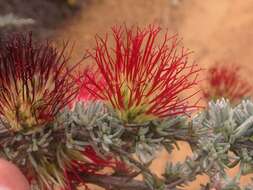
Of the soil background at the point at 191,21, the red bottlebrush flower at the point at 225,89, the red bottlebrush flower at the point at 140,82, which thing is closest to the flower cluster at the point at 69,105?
the red bottlebrush flower at the point at 140,82

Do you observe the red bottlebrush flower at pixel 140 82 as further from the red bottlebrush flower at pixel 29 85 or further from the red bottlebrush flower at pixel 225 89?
the red bottlebrush flower at pixel 225 89

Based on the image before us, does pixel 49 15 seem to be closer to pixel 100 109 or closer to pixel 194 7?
pixel 194 7

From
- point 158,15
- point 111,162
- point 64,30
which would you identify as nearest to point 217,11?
point 158,15

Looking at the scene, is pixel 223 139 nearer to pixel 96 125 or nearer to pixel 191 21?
pixel 96 125

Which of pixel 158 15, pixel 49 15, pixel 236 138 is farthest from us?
pixel 158 15

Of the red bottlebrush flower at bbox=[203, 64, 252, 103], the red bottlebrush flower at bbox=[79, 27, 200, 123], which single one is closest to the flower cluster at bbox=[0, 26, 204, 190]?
the red bottlebrush flower at bbox=[79, 27, 200, 123]

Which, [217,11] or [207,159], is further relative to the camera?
[217,11]
